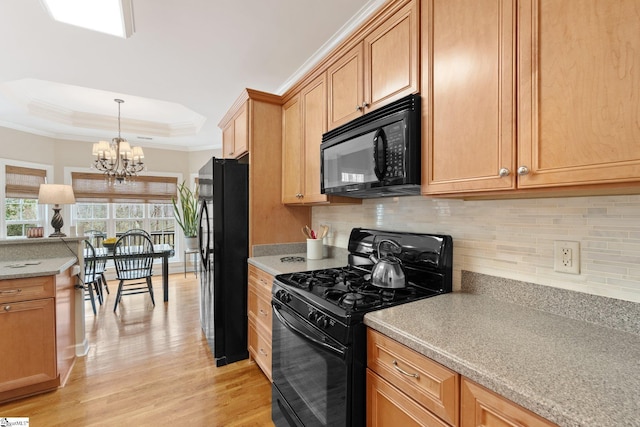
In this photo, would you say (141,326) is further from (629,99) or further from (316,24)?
(629,99)

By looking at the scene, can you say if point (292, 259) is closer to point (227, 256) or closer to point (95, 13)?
point (227, 256)

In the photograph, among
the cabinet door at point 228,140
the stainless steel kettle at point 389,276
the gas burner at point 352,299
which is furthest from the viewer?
the cabinet door at point 228,140

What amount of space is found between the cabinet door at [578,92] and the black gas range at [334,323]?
2.22ft

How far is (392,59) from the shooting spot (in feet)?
4.76

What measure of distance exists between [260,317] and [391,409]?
1.38m

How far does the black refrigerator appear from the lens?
2.42 meters

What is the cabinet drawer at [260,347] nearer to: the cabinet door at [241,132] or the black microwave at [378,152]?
the black microwave at [378,152]

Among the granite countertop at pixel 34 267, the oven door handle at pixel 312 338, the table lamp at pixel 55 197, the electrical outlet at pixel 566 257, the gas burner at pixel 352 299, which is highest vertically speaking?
the table lamp at pixel 55 197

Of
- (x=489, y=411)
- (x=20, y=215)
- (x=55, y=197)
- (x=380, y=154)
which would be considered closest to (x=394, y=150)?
(x=380, y=154)

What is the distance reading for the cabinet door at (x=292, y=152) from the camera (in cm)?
230

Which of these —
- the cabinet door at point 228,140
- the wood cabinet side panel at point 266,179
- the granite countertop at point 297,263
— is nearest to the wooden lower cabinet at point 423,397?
the granite countertop at point 297,263

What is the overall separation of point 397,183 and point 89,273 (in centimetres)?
384

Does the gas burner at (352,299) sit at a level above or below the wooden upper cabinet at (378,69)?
below

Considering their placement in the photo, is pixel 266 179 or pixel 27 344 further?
pixel 266 179
